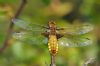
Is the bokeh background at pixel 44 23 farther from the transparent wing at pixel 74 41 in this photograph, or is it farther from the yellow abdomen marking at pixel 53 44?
the yellow abdomen marking at pixel 53 44

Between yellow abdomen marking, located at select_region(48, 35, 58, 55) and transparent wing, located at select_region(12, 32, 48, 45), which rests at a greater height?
transparent wing, located at select_region(12, 32, 48, 45)

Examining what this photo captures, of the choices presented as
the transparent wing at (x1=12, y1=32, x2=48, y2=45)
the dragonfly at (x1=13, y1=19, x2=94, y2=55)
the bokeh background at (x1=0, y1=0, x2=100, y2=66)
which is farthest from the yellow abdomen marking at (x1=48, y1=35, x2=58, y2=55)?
the bokeh background at (x1=0, y1=0, x2=100, y2=66)

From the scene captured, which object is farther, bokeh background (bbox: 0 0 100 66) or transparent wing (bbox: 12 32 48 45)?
bokeh background (bbox: 0 0 100 66)

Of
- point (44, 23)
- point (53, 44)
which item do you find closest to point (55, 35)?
point (53, 44)

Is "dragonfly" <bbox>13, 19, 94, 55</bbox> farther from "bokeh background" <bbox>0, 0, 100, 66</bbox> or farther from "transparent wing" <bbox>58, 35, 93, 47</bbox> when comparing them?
"bokeh background" <bbox>0, 0, 100, 66</bbox>

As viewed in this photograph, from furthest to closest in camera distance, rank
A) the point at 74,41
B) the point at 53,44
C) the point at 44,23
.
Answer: the point at 44,23 → the point at 74,41 → the point at 53,44

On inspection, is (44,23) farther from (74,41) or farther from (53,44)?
(53,44)
